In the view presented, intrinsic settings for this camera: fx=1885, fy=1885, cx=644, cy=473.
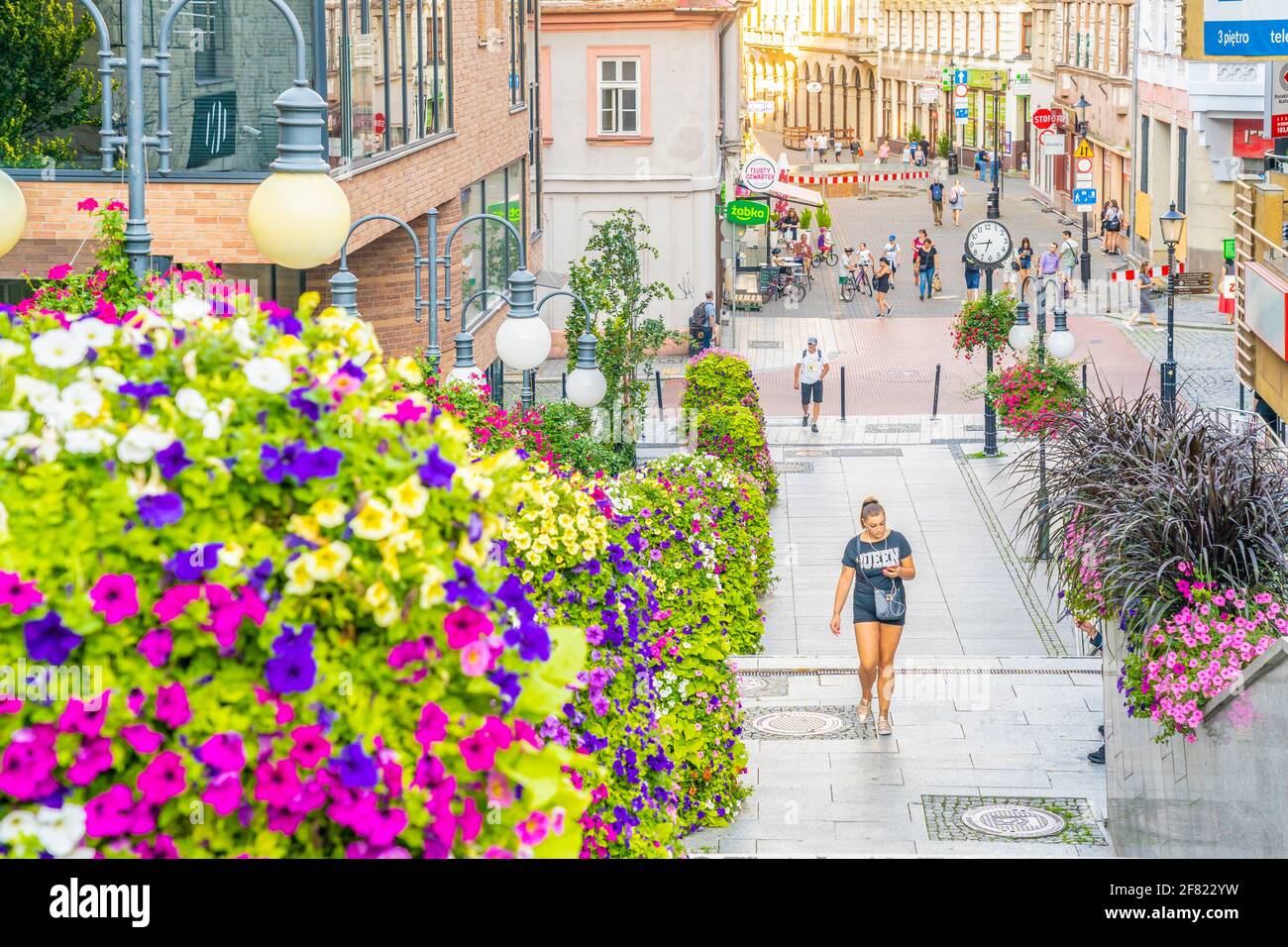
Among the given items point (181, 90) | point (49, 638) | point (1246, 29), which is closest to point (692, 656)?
point (181, 90)

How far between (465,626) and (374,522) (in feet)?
0.84

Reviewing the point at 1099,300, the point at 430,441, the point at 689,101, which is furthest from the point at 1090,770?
the point at 1099,300

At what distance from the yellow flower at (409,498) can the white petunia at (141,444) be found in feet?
1.33

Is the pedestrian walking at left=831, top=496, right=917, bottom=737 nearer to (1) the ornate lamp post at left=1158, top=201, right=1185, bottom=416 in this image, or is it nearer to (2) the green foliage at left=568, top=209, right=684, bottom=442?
(1) the ornate lamp post at left=1158, top=201, right=1185, bottom=416

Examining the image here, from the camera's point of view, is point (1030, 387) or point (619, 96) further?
point (619, 96)

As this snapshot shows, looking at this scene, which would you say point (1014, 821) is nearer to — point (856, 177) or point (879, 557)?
point (879, 557)

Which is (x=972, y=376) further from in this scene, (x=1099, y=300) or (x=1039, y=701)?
(x=1039, y=701)

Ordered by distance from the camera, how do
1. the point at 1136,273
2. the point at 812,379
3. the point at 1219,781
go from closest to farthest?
the point at 1219,781 < the point at 812,379 < the point at 1136,273

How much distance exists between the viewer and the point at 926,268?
45438mm

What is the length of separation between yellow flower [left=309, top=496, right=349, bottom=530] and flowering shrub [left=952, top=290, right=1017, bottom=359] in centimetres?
2431

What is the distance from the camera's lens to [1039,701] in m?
14.0

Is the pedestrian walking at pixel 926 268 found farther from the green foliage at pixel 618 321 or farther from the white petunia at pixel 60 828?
the white petunia at pixel 60 828

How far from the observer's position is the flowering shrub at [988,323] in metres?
27.0

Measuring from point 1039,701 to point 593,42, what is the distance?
26399 mm
